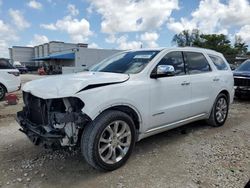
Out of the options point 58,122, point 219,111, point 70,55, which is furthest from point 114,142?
point 70,55

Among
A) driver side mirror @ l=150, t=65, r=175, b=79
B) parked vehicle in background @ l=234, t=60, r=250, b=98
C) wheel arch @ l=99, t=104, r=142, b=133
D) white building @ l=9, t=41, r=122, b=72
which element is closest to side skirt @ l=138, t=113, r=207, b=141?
wheel arch @ l=99, t=104, r=142, b=133

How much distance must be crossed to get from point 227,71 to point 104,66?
3.04m

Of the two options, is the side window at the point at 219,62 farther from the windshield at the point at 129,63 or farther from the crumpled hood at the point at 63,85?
the crumpled hood at the point at 63,85

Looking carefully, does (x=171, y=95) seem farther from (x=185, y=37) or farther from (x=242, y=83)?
(x=185, y=37)

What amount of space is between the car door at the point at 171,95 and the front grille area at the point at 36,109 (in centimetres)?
158

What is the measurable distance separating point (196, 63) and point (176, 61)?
0.67m

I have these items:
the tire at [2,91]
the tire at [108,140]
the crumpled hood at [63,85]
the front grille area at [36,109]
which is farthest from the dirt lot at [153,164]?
the tire at [2,91]

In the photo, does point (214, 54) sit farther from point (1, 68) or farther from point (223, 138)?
point (1, 68)

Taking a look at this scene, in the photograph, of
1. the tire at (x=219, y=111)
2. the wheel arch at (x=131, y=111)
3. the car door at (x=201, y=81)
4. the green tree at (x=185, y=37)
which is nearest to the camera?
the wheel arch at (x=131, y=111)

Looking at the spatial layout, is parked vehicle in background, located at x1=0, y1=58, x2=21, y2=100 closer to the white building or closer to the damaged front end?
the damaged front end

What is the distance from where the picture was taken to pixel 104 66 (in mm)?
4719

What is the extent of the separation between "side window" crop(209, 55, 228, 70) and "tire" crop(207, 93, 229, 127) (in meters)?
0.63

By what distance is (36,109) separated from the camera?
3717 mm

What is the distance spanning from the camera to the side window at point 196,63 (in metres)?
4.95
